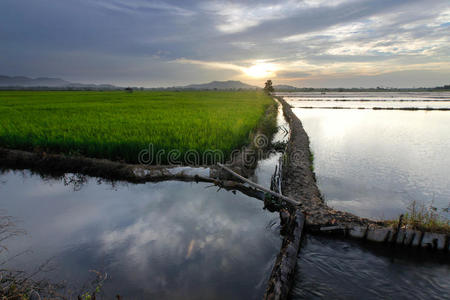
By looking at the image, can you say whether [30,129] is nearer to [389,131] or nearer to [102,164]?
[102,164]

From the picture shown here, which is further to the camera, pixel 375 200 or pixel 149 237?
pixel 375 200

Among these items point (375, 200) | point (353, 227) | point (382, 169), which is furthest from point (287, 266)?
point (382, 169)

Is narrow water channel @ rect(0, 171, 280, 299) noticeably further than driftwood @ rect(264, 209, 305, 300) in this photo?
Yes

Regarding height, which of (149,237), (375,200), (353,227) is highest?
(353,227)

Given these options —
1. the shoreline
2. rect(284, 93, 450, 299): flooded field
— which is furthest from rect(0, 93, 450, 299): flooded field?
the shoreline

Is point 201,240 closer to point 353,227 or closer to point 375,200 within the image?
point 353,227

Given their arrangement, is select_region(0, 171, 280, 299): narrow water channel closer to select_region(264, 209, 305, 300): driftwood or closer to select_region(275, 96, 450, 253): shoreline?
select_region(264, 209, 305, 300): driftwood

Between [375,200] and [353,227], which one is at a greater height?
[353,227]

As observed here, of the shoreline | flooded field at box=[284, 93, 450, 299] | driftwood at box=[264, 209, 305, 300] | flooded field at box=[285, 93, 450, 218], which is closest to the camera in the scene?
driftwood at box=[264, 209, 305, 300]

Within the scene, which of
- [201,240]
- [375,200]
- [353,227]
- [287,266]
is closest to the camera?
[287,266]

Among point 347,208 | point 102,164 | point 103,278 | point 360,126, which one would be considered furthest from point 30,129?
point 360,126

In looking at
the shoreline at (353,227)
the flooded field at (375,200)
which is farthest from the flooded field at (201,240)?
the shoreline at (353,227)

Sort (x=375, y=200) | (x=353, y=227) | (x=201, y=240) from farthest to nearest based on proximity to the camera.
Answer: (x=375, y=200) → (x=201, y=240) → (x=353, y=227)

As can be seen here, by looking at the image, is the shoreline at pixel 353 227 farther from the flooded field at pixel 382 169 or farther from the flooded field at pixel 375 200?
the flooded field at pixel 382 169
